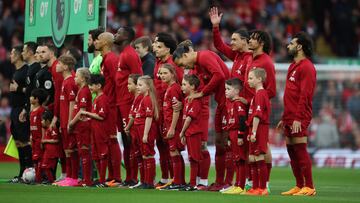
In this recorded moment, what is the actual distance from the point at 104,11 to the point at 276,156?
10624 millimetres

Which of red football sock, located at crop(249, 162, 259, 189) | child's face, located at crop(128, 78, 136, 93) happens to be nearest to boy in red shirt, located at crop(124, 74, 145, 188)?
child's face, located at crop(128, 78, 136, 93)

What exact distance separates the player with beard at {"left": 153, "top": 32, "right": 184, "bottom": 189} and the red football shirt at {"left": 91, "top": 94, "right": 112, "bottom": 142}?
0.82m

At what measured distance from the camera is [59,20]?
20938mm

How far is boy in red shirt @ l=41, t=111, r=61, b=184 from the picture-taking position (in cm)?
1870

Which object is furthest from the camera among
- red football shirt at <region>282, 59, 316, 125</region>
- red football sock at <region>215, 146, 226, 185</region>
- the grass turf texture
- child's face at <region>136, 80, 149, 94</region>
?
child's face at <region>136, 80, 149, 94</region>

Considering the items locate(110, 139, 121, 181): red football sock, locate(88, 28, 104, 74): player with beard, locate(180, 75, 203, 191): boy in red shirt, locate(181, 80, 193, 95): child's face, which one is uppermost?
locate(88, 28, 104, 74): player with beard

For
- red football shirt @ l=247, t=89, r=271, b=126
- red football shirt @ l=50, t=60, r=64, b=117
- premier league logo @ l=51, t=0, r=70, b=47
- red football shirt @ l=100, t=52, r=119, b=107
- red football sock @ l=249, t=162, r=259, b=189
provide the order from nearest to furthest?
red football shirt @ l=247, t=89, r=271, b=126, red football sock @ l=249, t=162, r=259, b=189, red football shirt @ l=100, t=52, r=119, b=107, red football shirt @ l=50, t=60, r=64, b=117, premier league logo @ l=51, t=0, r=70, b=47

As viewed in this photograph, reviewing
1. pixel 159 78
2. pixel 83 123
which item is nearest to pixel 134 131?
pixel 159 78

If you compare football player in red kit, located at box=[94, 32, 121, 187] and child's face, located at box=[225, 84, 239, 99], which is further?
football player in red kit, located at box=[94, 32, 121, 187]

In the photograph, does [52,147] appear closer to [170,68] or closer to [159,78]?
[159,78]

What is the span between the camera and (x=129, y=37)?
18.0 meters

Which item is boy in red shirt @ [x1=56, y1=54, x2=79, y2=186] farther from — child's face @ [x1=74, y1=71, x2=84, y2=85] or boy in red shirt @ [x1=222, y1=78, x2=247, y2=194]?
boy in red shirt @ [x1=222, y1=78, x2=247, y2=194]

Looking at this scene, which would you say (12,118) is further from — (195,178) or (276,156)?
(276,156)

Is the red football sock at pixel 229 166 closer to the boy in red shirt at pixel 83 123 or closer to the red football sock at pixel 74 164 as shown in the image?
the boy in red shirt at pixel 83 123
